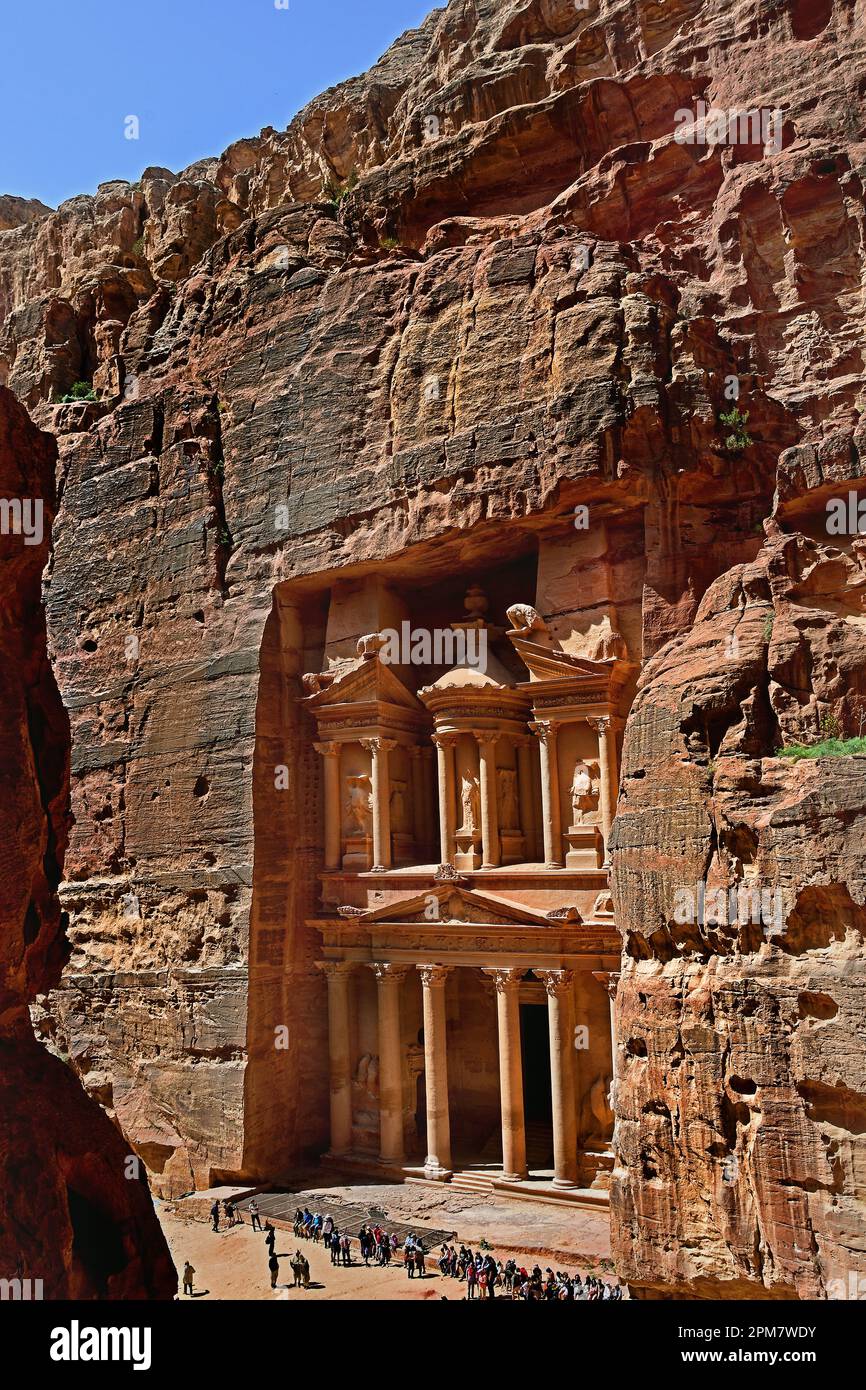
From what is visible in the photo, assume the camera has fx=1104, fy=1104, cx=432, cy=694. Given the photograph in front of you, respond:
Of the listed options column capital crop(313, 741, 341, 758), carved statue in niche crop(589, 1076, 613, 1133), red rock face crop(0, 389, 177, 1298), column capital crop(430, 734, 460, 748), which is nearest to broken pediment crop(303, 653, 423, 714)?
column capital crop(313, 741, 341, 758)

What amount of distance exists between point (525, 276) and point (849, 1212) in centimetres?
1921

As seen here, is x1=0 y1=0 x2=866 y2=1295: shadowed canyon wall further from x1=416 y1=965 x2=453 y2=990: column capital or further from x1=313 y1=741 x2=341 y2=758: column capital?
x1=416 y1=965 x2=453 y2=990: column capital

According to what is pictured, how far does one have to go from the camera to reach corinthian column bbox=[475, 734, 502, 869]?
75.8 ft

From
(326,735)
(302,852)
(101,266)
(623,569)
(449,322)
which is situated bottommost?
(302,852)

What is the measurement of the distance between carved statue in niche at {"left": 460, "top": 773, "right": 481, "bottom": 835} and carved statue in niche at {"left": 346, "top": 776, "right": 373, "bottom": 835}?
2.25m

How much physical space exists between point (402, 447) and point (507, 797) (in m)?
7.95

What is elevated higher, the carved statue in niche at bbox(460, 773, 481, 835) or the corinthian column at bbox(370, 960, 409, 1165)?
the carved statue in niche at bbox(460, 773, 481, 835)

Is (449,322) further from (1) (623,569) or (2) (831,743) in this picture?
(2) (831,743)

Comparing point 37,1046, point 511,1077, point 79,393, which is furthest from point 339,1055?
point 79,393

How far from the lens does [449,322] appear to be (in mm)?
24094

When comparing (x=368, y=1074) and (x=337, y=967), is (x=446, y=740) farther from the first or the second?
(x=368, y=1074)

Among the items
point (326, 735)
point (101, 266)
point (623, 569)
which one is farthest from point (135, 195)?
point (623, 569)

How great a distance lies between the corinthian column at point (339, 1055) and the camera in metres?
24.0

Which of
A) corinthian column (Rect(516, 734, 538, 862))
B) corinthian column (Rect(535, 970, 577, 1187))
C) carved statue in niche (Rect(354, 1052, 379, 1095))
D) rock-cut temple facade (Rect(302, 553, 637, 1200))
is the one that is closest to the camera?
corinthian column (Rect(535, 970, 577, 1187))
